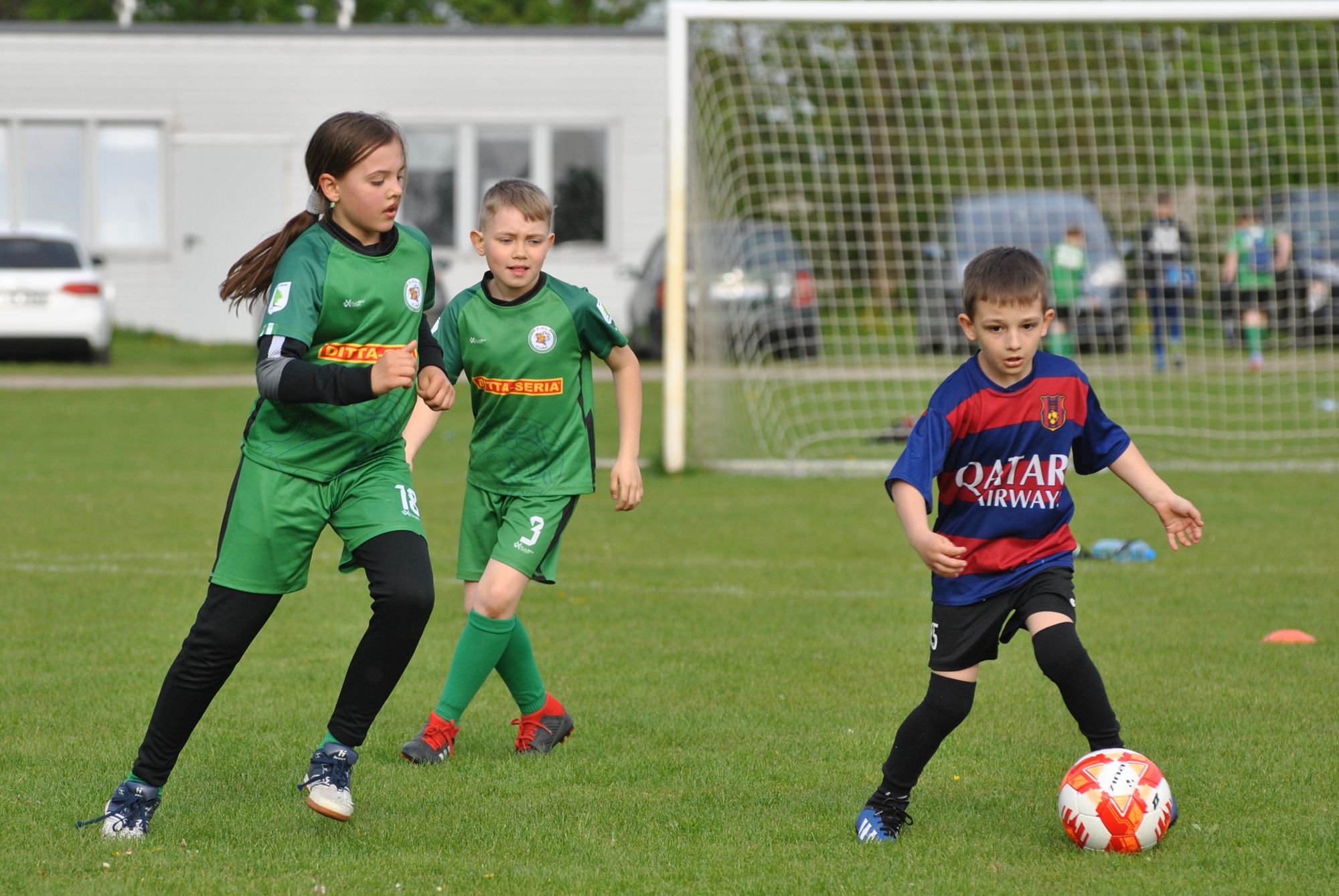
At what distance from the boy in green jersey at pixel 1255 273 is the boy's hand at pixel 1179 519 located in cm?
1203

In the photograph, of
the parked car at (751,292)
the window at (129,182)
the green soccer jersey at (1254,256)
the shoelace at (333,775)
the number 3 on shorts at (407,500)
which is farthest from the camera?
the window at (129,182)

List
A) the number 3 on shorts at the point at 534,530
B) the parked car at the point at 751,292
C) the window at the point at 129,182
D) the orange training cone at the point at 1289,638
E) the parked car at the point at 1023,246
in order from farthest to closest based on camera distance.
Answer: the window at the point at 129,182 < the parked car at the point at 1023,246 < the parked car at the point at 751,292 < the orange training cone at the point at 1289,638 < the number 3 on shorts at the point at 534,530

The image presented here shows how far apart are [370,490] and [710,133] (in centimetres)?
942

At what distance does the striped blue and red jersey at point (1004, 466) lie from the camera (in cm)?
402

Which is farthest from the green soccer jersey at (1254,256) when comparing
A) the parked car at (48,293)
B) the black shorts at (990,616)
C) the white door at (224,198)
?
the white door at (224,198)

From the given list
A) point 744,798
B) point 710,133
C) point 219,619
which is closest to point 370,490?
point 219,619

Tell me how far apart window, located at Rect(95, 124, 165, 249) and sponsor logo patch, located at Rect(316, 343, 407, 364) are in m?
22.3

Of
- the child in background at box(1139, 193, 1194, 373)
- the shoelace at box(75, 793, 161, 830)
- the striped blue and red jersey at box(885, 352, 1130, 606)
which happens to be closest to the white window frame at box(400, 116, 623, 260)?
the child in background at box(1139, 193, 1194, 373)

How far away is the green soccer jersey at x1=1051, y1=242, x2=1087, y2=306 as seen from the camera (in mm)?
15898

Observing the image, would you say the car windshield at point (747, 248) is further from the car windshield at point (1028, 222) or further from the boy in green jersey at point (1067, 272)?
the boy in green jersey at point (1067, 272)

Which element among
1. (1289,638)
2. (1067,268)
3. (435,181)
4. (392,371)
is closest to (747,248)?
(1067,268)

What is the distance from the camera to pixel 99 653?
20.5ft

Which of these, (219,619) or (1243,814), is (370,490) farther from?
(1243,814)

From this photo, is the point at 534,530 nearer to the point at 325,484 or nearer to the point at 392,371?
the point at 325,484
